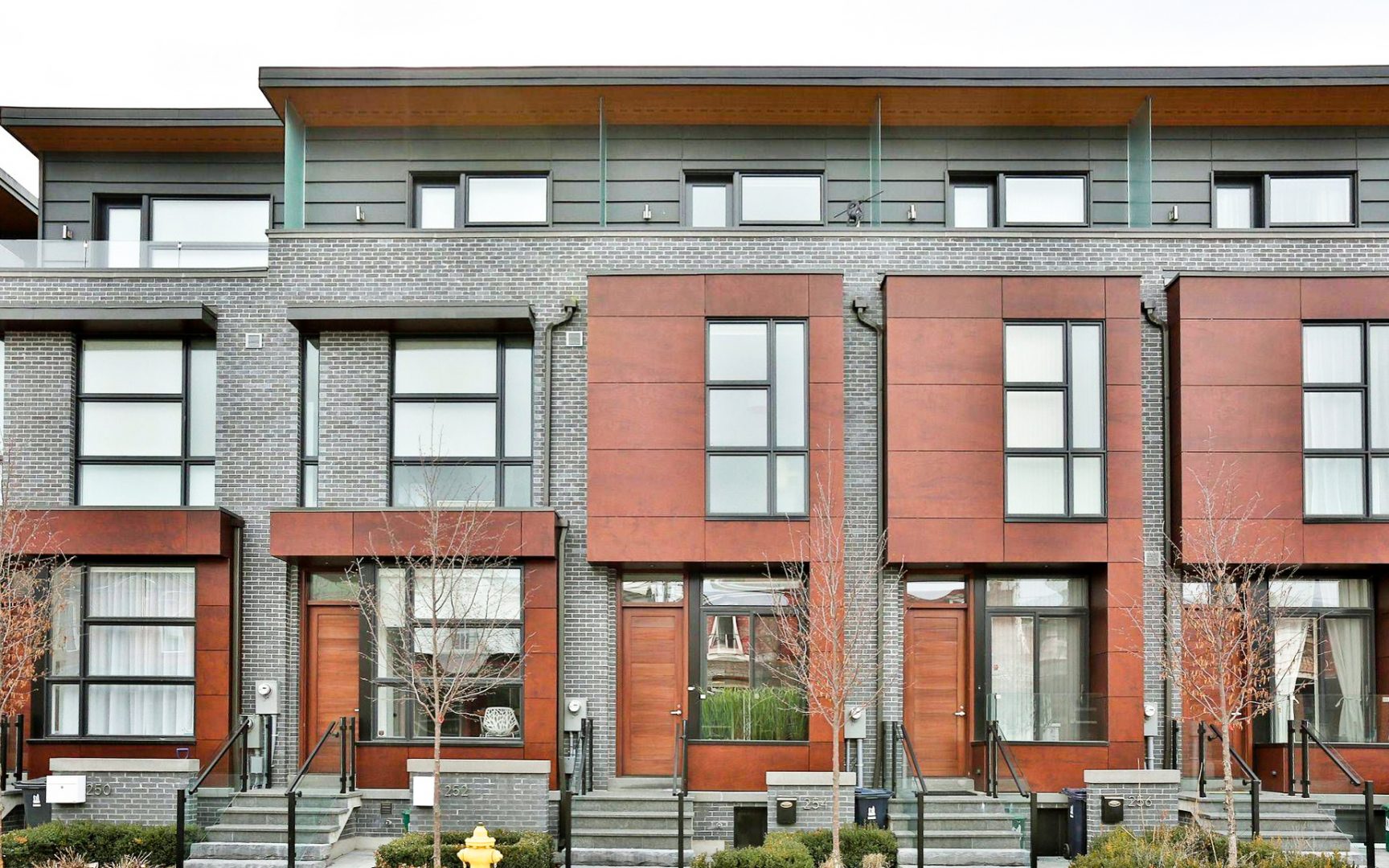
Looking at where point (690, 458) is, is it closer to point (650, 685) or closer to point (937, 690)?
point (650, 685)

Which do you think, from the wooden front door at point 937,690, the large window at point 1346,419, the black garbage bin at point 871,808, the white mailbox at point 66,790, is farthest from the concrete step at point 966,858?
the white mailbox at point 66,790

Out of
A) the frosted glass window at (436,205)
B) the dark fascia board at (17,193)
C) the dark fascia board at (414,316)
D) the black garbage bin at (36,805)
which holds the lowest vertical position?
the black garbage bin at (36,805)

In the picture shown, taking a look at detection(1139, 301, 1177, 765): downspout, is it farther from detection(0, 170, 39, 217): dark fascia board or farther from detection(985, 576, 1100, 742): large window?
detection(0, 170, 39, 217): dark fascia board

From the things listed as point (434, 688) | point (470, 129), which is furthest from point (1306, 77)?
point (434, 688)

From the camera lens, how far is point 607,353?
1955cm

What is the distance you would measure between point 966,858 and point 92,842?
10206mm

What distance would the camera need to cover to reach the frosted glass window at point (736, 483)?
19.4 metres

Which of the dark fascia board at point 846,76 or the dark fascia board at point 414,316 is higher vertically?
the dark fascia board at point 846,76

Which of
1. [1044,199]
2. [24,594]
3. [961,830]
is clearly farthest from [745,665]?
[24,594]

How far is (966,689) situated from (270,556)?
961cm

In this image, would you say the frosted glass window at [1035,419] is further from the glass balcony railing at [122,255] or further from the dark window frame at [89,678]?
the dark window frame at [89,678]

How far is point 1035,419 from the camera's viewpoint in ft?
64.1

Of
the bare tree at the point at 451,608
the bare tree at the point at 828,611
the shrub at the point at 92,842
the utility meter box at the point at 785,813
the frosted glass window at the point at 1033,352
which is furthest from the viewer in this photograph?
the frosted glass window at the point at 1033,352

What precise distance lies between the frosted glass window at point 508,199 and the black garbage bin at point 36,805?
964cm
